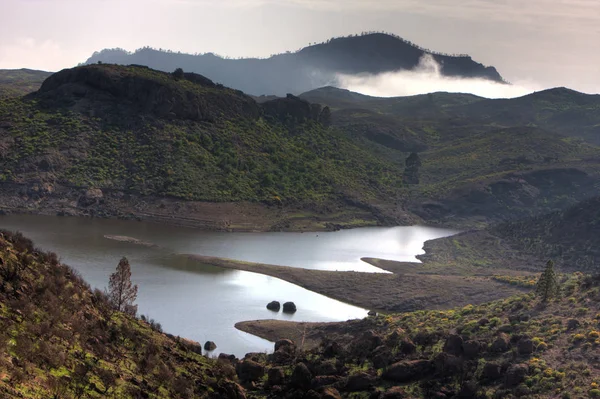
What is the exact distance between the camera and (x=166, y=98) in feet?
455

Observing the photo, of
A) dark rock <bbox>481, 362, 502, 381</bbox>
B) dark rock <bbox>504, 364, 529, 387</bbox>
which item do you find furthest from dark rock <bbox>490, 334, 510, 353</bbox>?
dark rock <bbox>504, 364, 529, 387</bbox>

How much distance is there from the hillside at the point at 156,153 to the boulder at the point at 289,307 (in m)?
49.2

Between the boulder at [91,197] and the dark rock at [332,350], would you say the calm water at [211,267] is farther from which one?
the dark rock at [332,350]

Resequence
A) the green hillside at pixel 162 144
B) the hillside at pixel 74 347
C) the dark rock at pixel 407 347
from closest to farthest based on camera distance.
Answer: the hillside at pixel 74 347, the dark rock at pixel 407 347, the green hillside at pixel 162 144

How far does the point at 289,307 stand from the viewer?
67.9m

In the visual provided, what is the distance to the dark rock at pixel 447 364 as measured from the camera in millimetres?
38562

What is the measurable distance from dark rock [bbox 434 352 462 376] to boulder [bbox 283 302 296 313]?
29.5m

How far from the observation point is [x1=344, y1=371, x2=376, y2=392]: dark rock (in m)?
38.8

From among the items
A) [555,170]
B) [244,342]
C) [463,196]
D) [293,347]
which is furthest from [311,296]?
[555,170]

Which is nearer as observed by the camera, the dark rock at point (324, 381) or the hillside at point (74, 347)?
the hillside at point (74, 347)

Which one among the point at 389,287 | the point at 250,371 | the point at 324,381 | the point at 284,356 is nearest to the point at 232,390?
the point at 250,371

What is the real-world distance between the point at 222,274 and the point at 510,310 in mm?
39672

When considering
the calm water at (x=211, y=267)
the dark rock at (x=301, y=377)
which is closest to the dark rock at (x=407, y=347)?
the dark rock at (x=301, y=377)

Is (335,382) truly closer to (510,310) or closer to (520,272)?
(510,310)
